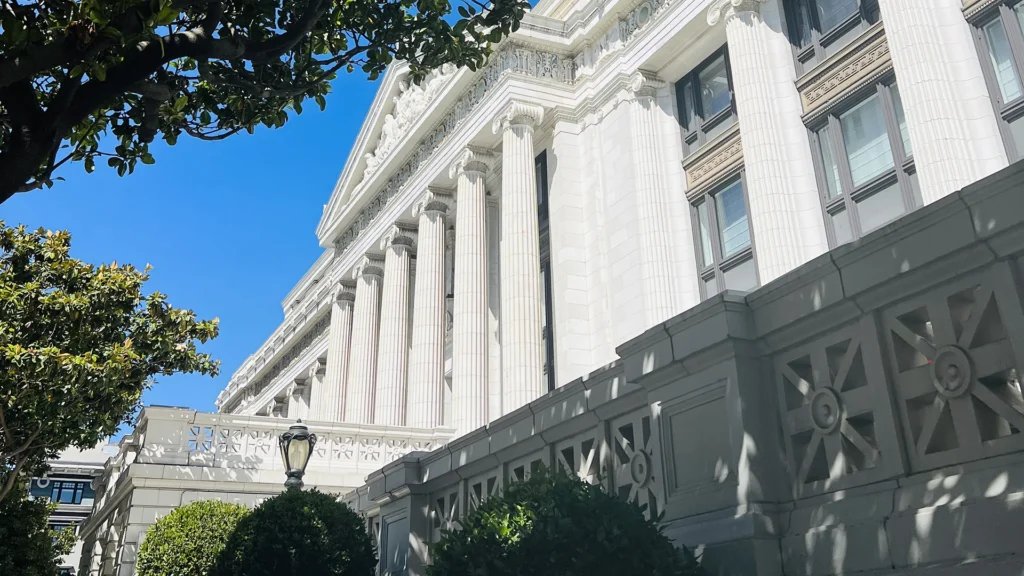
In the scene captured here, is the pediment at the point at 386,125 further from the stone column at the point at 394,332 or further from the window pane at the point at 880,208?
the window pane at the point at 880,208

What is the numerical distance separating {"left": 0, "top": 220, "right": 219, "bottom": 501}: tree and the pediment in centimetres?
1489

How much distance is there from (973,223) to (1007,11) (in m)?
14.5

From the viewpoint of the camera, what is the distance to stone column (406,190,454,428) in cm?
2894

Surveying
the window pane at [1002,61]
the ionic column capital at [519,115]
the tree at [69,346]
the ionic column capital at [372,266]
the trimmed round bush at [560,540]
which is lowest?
the trimmed round bush at [560,540]

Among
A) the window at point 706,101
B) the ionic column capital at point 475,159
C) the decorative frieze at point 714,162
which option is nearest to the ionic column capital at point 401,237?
the ionic column capital at point 475,159

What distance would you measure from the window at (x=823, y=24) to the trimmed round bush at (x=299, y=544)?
1567 cm

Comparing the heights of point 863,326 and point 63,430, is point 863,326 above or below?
below

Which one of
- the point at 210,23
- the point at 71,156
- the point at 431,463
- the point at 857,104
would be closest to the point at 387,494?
the point at 431,463

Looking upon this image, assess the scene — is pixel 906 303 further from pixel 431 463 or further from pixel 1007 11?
pixel 1007 11

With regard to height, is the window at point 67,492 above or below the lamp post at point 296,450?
above

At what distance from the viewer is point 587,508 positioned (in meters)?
5.82

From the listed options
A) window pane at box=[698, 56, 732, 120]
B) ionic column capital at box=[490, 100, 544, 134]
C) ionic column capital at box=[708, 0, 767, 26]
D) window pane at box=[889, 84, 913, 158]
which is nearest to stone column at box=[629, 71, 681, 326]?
window pane at box=[698, 56, 732, 120]

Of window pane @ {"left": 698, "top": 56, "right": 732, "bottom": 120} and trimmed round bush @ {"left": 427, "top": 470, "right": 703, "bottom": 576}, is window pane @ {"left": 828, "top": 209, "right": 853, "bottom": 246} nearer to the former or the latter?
window pane @ {"left": 698, "top": 56, "right": 732, "bottom": 120}

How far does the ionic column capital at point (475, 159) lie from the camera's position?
97.7ft
